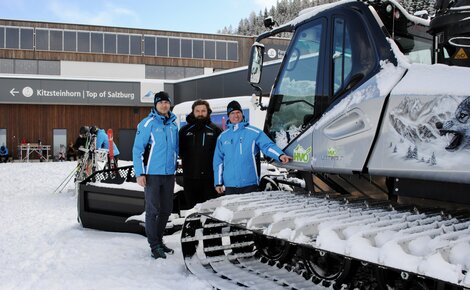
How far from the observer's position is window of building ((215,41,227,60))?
39188 mm

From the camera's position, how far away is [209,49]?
39.2 metres

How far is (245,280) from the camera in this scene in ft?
13.2

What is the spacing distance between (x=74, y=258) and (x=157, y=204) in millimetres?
1071

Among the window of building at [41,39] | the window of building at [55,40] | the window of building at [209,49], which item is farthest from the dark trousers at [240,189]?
the window of building at [41,39]

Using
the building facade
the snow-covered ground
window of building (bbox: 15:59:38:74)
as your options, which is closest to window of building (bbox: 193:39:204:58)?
the building facade

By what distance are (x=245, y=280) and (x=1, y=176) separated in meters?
14.8

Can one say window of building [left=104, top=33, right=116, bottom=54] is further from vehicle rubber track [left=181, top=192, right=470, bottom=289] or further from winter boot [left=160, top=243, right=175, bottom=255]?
vehicle rubber track [left=181, top=192, right=470, bottom=289]

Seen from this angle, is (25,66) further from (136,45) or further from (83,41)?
(136,45)

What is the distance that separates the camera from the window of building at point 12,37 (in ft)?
118

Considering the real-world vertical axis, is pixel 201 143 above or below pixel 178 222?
above

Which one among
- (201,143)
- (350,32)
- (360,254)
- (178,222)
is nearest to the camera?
(360,254)

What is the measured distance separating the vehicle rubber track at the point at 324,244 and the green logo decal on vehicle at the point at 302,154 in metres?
0.33

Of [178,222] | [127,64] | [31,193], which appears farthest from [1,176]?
[127,64]

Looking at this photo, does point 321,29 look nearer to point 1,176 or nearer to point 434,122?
point 434,122
